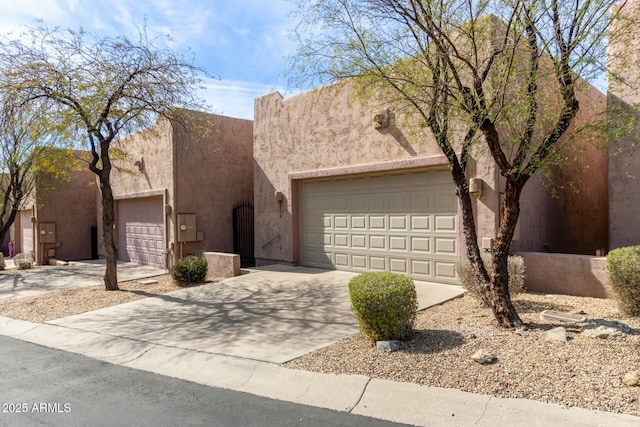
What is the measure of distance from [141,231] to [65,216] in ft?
17.3

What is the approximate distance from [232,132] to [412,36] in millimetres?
10169

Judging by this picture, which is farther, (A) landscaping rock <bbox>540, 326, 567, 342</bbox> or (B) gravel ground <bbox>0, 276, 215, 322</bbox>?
(B) gravel ground <bbox>0, 276, 215, 322</bbox>

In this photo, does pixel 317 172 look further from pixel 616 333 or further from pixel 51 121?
pixel 616 333

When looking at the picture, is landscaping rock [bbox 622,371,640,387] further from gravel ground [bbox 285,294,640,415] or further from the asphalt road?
the asphalt road

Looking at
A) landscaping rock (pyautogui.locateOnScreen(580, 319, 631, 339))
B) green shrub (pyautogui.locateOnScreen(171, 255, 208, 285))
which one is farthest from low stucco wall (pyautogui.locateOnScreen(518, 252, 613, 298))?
green shrub (pyautogui.locateOnScreen(171, 255, 208, 285))

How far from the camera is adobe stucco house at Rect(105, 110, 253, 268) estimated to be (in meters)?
13.7

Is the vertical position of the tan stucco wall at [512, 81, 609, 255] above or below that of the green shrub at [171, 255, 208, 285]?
above

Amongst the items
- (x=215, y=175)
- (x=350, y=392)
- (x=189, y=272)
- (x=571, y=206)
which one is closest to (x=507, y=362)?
(x=350, y=392)

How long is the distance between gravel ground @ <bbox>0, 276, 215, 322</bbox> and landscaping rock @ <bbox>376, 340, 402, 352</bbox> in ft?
20.4

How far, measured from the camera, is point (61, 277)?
43.7ft

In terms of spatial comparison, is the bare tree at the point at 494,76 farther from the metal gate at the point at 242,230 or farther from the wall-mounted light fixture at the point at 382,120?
the metal gate at the point at 242,230

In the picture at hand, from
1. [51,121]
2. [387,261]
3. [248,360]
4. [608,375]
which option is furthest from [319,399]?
[51,121]

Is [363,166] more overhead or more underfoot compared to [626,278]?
more overhead

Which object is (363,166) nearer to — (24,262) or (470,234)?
(470,234)
